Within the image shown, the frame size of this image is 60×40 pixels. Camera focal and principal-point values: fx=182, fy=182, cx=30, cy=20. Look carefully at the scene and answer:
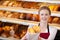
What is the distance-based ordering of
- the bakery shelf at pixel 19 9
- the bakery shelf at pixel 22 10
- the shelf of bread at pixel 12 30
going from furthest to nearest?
the shelf of bread at pixel 12 30 < the bakery shelf at pixel 19 9 < the bakery shelf at pixel 22 10

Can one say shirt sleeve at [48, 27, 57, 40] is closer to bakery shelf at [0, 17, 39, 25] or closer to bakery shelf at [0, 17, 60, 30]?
bakery shelf at [0, 17, 60, 30]

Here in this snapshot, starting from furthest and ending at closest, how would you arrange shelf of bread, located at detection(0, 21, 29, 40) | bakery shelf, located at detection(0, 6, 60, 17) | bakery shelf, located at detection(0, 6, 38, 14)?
shelf of bread, located at detection(0, 21, 29, 40) < bakery shelf, located at detection(0, 6, 38, 14) < bakery shelf, located at detection(0, 6, 60, 17)

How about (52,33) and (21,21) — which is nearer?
(52,33)

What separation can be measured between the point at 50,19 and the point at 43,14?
16cm

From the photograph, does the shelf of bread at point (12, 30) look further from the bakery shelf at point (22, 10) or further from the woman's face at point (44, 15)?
the woman's face at point (44, 15)

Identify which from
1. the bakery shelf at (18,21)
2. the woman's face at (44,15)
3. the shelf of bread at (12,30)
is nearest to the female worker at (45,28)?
the woman's face at (44,15)

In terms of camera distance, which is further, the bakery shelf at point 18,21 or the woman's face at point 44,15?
the bakery shelf at point 18,21

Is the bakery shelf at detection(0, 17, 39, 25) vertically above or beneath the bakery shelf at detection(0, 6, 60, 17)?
beneath

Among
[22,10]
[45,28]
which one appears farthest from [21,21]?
[45,28]

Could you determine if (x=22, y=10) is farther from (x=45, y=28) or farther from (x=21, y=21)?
(x=45, y=28)

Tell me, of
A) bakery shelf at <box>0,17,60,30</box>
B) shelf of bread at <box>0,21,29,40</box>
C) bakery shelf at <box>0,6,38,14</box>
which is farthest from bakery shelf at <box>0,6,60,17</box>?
shelf of bread at <box>0,21,29,40</box>

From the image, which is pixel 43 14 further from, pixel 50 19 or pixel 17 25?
pixel 17 25

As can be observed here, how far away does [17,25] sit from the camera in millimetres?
2662

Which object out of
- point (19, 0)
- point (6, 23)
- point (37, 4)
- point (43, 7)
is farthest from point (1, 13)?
point (43, 7)
